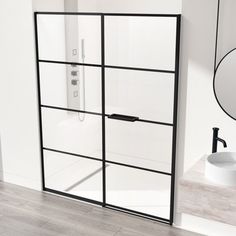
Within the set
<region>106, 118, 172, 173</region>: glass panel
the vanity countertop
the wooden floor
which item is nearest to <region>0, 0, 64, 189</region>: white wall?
the wooden floor

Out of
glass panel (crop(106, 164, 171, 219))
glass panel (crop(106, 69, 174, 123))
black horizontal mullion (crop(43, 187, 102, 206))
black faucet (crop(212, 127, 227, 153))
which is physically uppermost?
glass panel (crop(106, 69, 174, 123))

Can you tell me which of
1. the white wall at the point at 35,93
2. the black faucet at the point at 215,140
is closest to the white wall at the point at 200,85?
the white wall at the point at 35,93

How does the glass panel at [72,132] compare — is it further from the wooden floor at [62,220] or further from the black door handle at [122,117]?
the wooden floor at [62,220]

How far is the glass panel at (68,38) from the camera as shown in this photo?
12.8 feet

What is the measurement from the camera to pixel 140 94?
4004 mm

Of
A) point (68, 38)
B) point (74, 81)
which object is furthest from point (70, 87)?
point (68, 38)

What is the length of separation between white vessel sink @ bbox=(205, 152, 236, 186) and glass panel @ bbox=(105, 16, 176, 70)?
92 cm

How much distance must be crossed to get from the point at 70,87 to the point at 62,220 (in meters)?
1.32

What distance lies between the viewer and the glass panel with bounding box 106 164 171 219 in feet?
12.5

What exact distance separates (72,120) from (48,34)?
87 cm

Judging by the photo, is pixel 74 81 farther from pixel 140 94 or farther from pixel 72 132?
pixel 140 94

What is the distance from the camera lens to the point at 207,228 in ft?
11.4

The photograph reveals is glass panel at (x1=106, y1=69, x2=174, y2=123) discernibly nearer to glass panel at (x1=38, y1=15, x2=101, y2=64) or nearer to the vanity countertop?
glass panel at (x1=38, y1=15, x2=101, y2=64)

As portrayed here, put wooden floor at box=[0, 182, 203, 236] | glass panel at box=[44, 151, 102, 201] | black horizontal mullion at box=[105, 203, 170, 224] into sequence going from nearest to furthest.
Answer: wooden floor at box=[0, 182, 203, 236] < black horizontal mullion at box=[105, 203, 170, 224] < glass panel at box=[44, 151, 102, 201]
